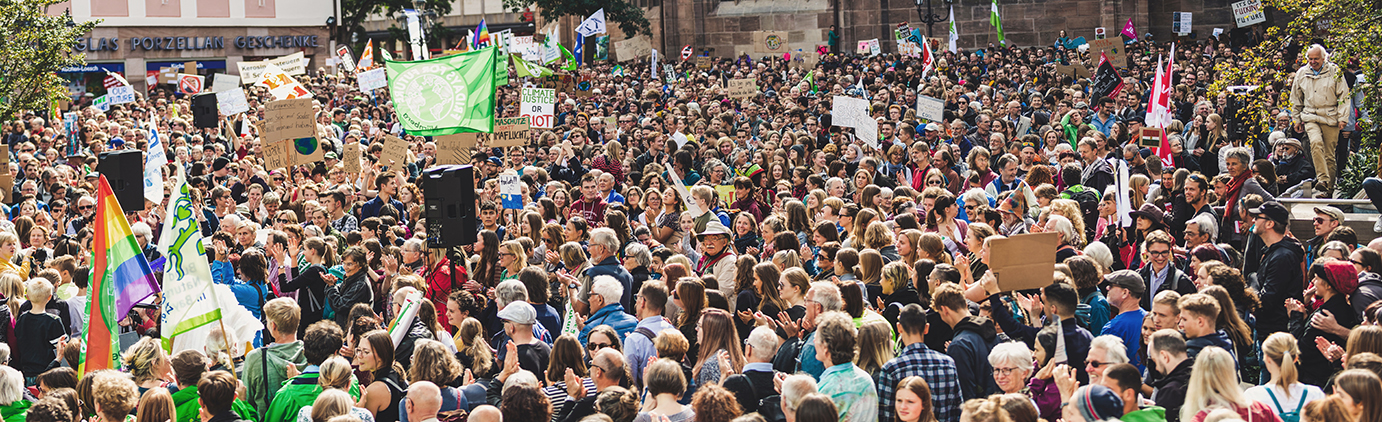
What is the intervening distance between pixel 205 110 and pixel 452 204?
34.9 ft

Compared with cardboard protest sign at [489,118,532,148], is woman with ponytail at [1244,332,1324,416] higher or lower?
lower

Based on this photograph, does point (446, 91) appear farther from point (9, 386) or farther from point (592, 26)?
point (592, 26)

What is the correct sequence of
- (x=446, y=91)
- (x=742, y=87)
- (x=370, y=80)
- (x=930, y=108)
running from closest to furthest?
(x=446, y=91)
(x=930, y=108)
(x=742, y=87)
(x=370, y=80)

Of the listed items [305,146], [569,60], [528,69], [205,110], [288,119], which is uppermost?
[569,60]

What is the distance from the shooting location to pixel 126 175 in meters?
10.8

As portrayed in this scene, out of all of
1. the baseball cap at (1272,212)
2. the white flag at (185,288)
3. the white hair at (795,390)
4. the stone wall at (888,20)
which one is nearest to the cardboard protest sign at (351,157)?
the white flag at (185,288)

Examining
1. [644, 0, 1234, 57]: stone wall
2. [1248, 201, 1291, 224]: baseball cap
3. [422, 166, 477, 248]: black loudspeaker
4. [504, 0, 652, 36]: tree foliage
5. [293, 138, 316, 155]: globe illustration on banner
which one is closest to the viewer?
[1248, 201, 1291, 224]: baseball cap

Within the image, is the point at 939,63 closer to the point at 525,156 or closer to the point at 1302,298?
the point at 525,156

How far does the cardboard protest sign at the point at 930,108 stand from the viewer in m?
16.4

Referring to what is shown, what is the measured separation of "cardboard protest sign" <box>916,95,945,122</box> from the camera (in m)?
16.4

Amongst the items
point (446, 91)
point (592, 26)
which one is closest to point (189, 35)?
point (592, 26)

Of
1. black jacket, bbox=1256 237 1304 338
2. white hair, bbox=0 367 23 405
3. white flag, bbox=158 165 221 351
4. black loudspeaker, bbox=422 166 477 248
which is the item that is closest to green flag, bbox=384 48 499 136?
black loudspeaker, bbox=422 166 477 248

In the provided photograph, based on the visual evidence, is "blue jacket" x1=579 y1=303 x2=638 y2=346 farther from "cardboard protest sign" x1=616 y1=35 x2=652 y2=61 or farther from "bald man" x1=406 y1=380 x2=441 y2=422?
"cardboard protest sign" x1=616 y1=35 x2=652 y2=61

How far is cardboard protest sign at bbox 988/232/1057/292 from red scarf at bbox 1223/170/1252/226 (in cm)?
404
